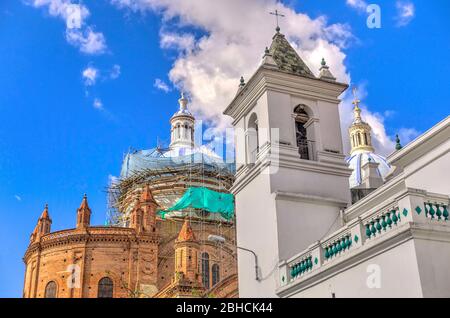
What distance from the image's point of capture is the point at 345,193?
20.1 meters

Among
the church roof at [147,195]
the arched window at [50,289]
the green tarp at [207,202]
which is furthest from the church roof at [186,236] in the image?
the arched window at [50,289]

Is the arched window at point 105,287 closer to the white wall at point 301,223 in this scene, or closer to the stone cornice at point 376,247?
the white wall at point 301,223

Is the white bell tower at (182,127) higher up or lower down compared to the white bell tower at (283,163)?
higher up

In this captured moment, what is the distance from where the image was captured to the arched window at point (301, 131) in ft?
69.4

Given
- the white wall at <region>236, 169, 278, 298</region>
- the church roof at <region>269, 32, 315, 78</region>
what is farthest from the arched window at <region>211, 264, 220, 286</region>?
the church roof at <region>269, 32, 315, 78</region>

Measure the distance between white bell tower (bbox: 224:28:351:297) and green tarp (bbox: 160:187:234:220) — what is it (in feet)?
85.5

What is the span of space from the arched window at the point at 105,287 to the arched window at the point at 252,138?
2633 centimetres

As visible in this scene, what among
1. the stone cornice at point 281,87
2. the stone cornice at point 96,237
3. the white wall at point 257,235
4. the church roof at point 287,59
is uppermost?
the stone cornice at point 96,237

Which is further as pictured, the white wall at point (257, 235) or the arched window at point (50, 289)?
the arched window at point (50, 289)

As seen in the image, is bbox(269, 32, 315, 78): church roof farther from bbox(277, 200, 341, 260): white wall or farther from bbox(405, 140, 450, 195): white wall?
bbox(405, 140, 450, 195): white wall

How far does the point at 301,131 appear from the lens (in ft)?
71.1

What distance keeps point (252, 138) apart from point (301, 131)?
65.7 inches

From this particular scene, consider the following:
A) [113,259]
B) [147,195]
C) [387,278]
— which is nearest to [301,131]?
[387,278]

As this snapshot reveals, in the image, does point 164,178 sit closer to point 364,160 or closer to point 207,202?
point 207,202
